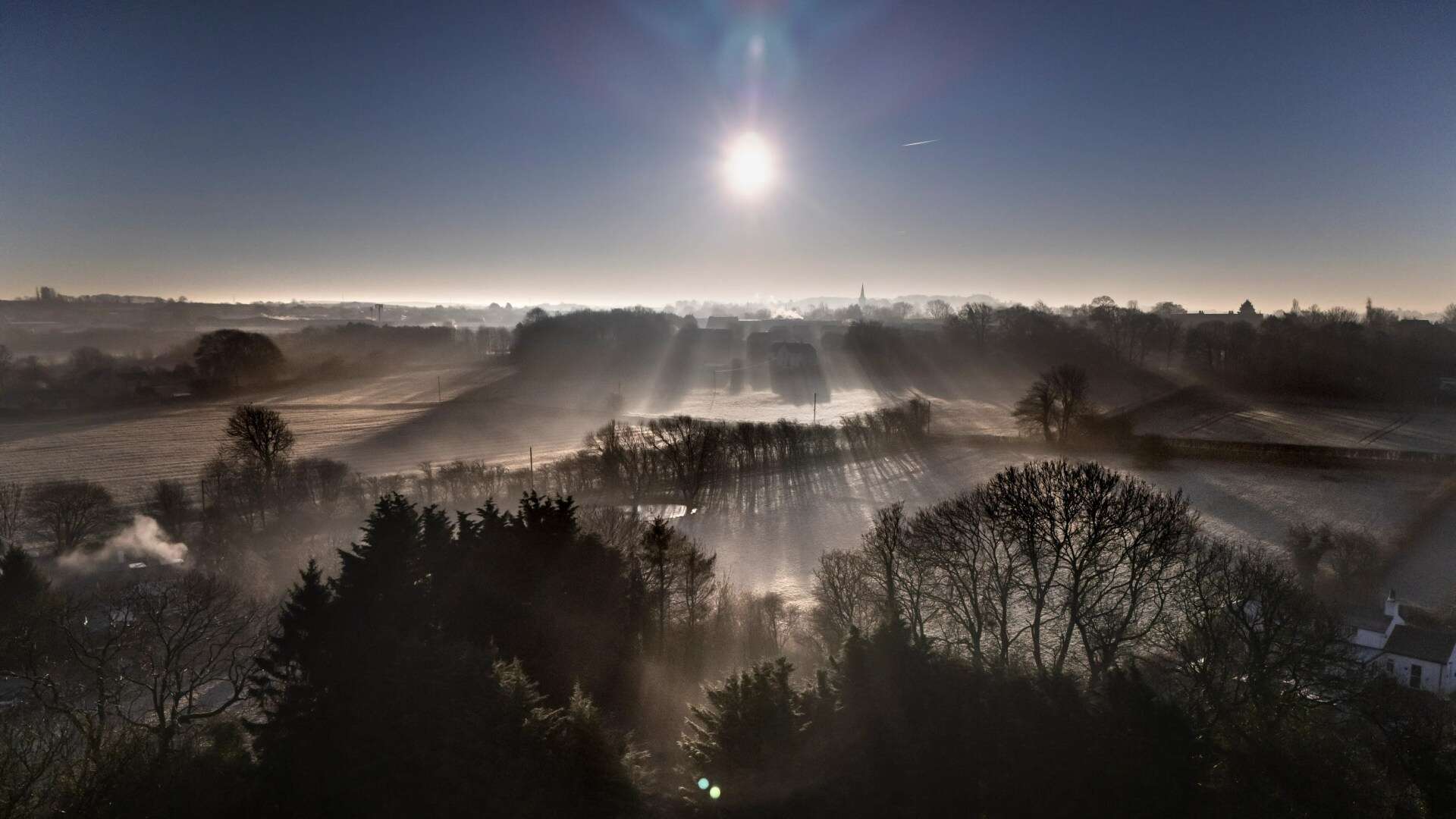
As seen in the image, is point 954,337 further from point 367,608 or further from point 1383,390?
point 367,608

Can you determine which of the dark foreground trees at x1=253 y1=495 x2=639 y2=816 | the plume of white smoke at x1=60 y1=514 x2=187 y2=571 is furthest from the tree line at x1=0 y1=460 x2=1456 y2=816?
the plume of white smoke at x1=60 y1=514 x2=187 y2=571

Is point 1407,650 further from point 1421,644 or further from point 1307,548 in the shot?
point 1307,548

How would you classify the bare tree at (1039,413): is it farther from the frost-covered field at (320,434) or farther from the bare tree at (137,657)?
the bare tree at (137,657)

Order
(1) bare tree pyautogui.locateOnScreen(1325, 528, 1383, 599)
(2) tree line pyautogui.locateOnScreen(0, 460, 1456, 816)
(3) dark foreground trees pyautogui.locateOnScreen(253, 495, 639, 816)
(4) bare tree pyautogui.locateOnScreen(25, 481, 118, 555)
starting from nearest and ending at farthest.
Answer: (3) dark foreground trees pyautogui.locateOnScreen(253, 495, 639, 816), (2) tree line pyautogui.locateOnScreen(0, 460, 1456, 816), (1) bare tree pyautogui.locateOnScreen(1325, 528, 1383, 599), (4) bare tree pyautogui.locateOnScreen(25, 481, 118, 555)

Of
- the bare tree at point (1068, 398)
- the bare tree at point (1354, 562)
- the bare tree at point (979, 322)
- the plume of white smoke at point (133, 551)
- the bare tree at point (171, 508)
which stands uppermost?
the bare tree at point (979, 322)

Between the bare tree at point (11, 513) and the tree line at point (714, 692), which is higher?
the tree line at point (714, 692)

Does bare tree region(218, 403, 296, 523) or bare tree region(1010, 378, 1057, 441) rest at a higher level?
bare tree region(1010, 378, 1057, 441)

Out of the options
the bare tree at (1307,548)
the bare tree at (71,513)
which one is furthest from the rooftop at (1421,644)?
Result: the bare tree at (71,513)

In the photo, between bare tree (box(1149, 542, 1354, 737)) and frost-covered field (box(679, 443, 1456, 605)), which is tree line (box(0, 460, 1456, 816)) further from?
frost-covered field (box(679, 443, 1456, 605))
